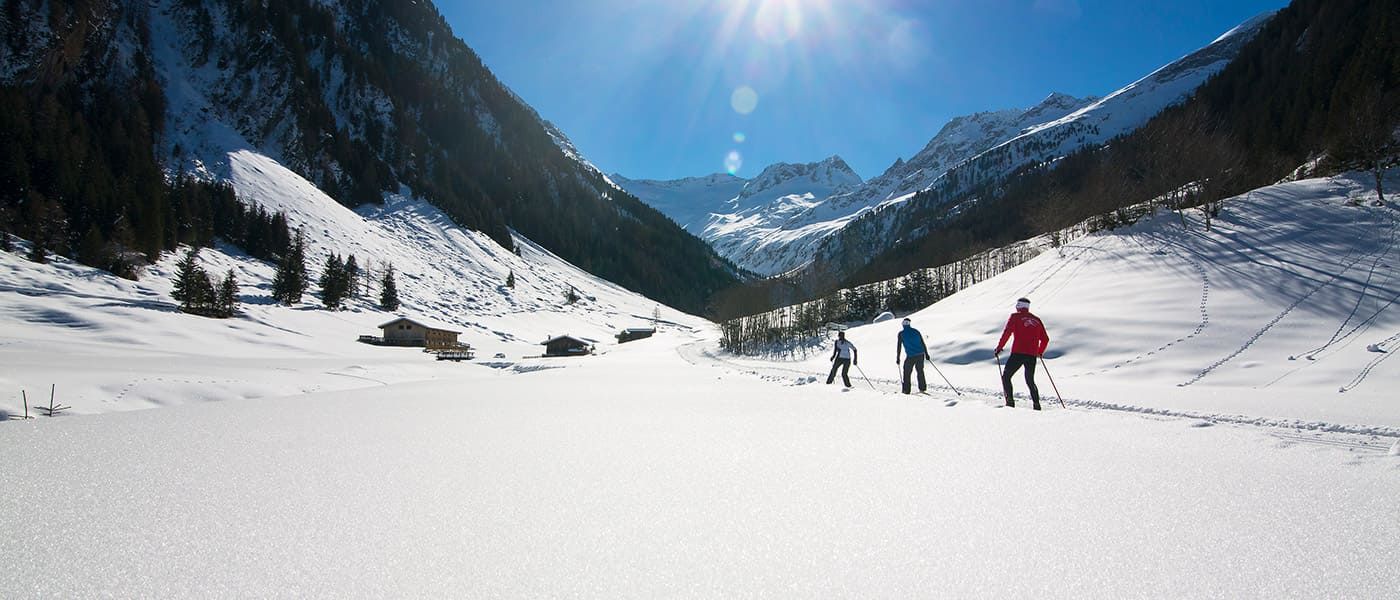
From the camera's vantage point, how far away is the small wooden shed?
54719 millimetres

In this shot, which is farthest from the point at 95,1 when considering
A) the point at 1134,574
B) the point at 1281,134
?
the point at 1281,134

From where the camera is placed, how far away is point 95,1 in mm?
89000

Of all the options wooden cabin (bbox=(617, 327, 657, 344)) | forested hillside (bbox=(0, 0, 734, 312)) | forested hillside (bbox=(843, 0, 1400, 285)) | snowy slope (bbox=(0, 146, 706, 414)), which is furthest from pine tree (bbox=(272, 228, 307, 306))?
forested hillside (bbox=(843, 0, 1400, 285))

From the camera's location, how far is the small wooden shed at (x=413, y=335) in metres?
54.7

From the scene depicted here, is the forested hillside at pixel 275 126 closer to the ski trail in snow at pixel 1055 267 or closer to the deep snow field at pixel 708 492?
the deep snow field at pixel 708 492

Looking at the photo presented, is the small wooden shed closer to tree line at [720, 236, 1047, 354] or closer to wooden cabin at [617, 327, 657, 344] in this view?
wooden cabin at [617, 327, 657, 344]

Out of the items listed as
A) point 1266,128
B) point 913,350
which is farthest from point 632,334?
point 1266,128

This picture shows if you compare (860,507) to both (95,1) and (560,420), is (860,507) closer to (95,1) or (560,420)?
(560,420)

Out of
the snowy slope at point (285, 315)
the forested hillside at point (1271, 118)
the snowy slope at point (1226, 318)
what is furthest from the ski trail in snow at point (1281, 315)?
the snowy slope at point (285, 315)

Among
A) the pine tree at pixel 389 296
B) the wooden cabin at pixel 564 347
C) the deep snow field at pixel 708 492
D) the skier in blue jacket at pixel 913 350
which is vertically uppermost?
the pine tree at pixel 389 296

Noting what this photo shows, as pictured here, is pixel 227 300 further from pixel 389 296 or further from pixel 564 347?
pixel 564 347

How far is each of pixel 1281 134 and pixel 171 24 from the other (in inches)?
7281

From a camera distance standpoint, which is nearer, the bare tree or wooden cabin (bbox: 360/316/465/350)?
the bare tree

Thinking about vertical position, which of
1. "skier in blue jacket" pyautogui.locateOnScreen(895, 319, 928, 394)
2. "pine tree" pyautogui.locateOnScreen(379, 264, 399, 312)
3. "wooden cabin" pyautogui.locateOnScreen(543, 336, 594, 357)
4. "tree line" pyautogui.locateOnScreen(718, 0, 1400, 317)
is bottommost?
"skier in blue jacket" pyautogui.locateOnScreen(895, 319, 928, 394)
